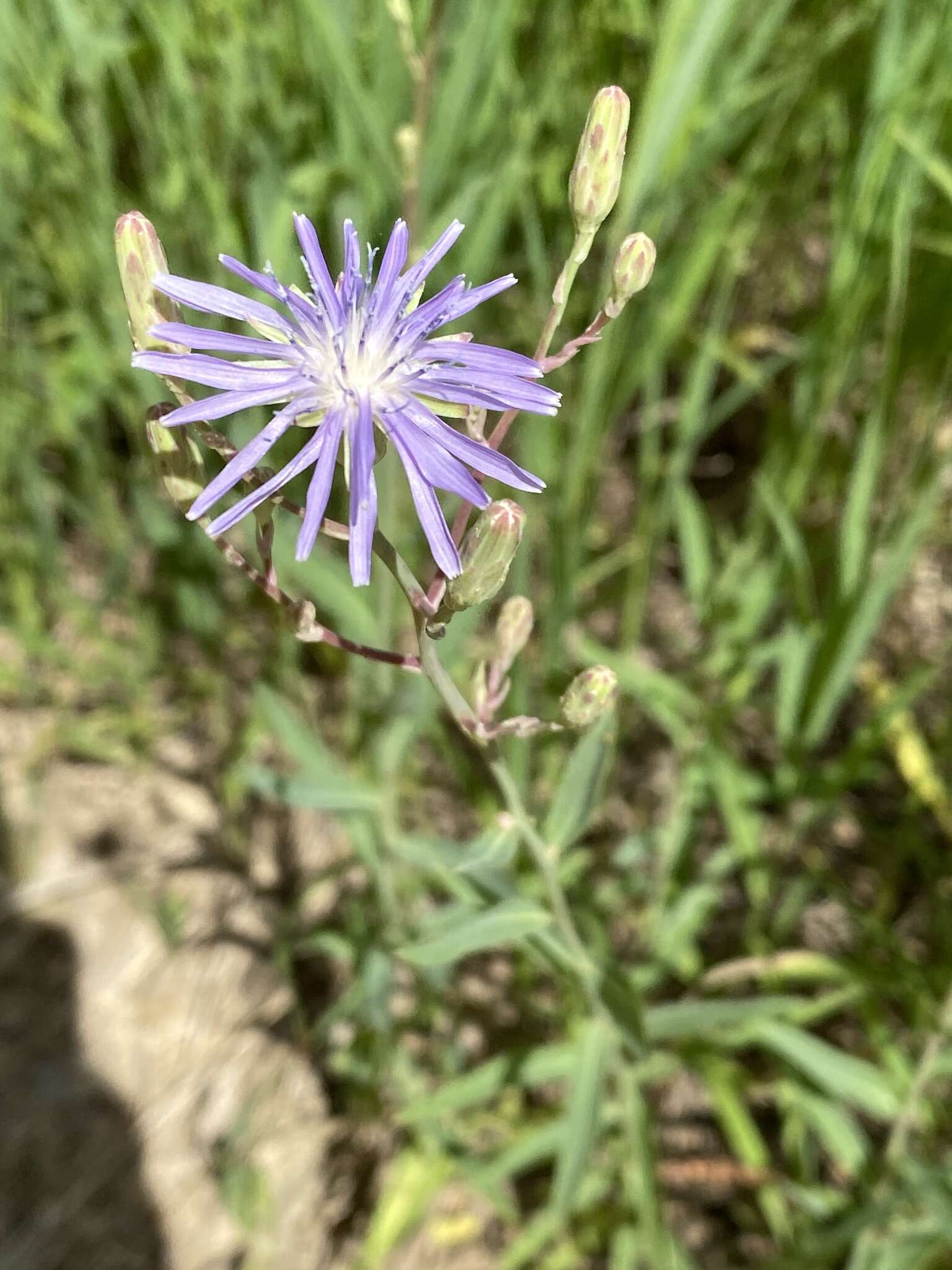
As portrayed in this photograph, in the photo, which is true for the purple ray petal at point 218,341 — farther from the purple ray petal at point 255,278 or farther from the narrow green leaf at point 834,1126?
the narrow green leaf at point 834,1126

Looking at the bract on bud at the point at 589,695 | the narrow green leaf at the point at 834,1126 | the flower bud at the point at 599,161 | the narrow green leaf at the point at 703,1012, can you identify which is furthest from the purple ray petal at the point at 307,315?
the narrow green leaf at the point at 834,1126

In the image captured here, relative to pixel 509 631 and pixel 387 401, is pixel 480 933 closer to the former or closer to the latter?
pixel 509 631

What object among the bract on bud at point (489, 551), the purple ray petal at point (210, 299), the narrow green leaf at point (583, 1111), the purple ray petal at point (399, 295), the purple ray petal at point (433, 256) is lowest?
the narrow green leaf at point (583, 1111)

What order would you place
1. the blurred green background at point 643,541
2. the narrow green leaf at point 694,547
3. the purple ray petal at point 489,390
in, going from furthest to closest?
the narrow green leaf at point 694,547, the blurred green background at point 643,541, the purple ray petal at point 489,390

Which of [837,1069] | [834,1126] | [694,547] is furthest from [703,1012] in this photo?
[694,547]

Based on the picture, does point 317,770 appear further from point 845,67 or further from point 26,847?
point 845,67

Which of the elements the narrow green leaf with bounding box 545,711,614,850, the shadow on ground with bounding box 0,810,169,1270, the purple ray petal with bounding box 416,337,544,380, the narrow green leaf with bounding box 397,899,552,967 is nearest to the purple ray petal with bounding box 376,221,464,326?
the purple ray petal with bounding box 416,337,544,380

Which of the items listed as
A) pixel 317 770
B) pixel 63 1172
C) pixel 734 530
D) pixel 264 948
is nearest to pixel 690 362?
pixel 734 530
